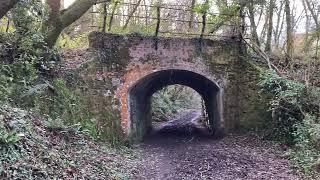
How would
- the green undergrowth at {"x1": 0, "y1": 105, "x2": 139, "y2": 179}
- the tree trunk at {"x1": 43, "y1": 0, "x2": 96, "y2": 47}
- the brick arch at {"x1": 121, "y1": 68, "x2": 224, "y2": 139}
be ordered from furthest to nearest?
the brick arch at {"x1": 121, "y1": 68, "x2": 224, "y2": 139}, the tree trunk at {"x1": 43, "y1": 0, "x2": 96, "y2": 47}, the green undergrowth at {"x1": 0, "y1": 105, "x2": 139, "y2": 179}

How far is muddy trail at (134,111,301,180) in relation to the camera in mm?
8867

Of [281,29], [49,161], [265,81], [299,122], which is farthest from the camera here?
[281,29]

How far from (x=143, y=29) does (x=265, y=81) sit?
464 cm

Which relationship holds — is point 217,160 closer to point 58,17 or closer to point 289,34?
point 58,17

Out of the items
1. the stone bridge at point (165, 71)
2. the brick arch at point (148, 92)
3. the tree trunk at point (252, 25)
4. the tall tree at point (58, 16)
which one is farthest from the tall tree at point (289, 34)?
the tall tree at point (58, 16)

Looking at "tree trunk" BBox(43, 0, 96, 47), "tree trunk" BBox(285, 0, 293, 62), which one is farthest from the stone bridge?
"tree trunk" BBox(285, 0, 293, 62)

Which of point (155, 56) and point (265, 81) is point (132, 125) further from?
point (265, 81)

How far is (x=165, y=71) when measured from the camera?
1388cm

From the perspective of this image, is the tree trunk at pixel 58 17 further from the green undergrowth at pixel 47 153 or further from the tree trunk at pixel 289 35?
the tree trunk at pixel 289 35

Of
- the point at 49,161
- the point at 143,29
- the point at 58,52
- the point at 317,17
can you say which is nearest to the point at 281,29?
the point at 317,17

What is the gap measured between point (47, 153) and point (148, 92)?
1104cm

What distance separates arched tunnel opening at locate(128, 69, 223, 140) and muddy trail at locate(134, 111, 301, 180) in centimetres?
96

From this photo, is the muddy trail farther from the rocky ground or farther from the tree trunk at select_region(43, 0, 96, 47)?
the tree trunk at select_region(43, 0, 96, 47)

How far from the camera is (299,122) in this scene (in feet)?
37.4
